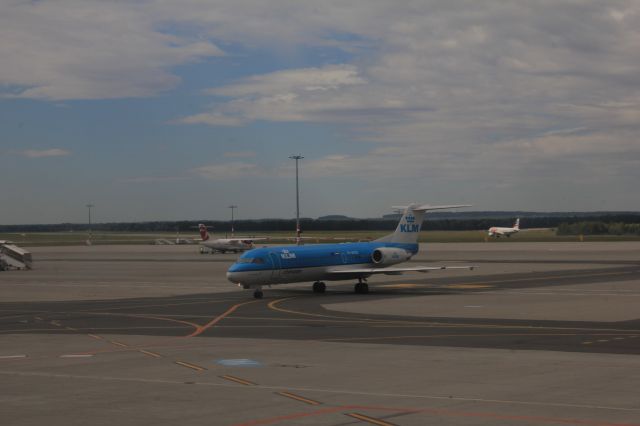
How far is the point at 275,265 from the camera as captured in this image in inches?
1912

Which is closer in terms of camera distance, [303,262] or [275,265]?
[275,265]

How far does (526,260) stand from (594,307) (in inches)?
1843

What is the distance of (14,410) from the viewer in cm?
1728

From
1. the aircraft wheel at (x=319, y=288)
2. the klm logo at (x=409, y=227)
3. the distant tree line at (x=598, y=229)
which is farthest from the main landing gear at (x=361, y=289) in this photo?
the distant tree line at (x=598, y=229)

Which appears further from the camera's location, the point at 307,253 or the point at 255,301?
the point at 307,253

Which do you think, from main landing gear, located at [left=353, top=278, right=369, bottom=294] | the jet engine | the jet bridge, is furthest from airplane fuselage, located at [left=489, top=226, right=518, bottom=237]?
main landing gear, located at [left=353, top=278, right=369, bottom=294]

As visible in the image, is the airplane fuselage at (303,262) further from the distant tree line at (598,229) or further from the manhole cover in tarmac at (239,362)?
the distant tree line at (598,229)

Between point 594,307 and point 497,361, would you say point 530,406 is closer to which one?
point 497,361

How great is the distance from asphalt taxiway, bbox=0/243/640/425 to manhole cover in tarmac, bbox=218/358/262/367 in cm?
19

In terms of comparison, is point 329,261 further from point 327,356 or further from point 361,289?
point 327,356

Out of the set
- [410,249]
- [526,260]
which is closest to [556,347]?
[410,249]

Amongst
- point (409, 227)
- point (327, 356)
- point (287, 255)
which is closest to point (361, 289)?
point (287, 255)

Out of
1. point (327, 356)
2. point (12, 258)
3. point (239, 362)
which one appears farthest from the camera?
point (12, 258)

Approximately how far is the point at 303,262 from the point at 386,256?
582cm
